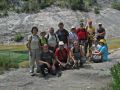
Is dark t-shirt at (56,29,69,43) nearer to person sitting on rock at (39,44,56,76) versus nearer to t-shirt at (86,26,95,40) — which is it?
person sitting on rock at (39,44,56,76)

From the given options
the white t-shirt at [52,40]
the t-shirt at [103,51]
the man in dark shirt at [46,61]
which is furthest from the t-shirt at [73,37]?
the man in dark shirt at [46,61]

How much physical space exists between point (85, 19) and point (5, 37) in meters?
8.02

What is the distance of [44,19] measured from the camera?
42.3 metres

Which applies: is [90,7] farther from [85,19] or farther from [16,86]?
[16,86]

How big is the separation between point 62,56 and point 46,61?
67 centimetres

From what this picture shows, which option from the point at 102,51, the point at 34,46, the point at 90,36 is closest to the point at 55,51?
the point at 34,46

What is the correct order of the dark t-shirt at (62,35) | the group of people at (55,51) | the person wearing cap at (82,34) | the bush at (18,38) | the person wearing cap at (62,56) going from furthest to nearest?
the bush at (18,38), the person wearing cap at (82,34), the dark t-shirt at (62,35), the person wearing cap at (62,56), the group of people at (55,51)

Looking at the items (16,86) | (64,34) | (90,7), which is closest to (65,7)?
(90,7)

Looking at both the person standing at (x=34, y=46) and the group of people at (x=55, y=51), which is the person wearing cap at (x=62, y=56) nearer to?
the group of people at (x=55, y=51)

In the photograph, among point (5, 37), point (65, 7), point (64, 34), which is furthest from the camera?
point (65, 7)

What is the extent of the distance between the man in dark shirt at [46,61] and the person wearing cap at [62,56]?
241 millimetres

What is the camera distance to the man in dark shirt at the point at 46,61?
15.3 meters

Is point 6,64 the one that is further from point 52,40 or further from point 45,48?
point 45,48

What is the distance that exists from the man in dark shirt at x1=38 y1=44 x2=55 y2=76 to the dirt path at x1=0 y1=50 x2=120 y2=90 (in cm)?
41
